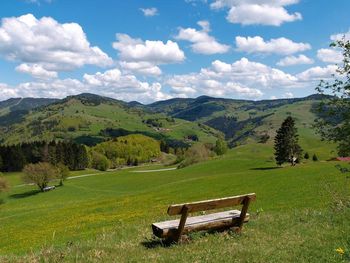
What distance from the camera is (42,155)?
598 ft

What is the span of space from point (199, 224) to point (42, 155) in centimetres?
18057

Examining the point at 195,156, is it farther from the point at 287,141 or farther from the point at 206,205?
the point at 206,205

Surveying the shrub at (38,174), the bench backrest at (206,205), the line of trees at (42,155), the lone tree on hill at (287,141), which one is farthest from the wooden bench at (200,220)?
the line of trees at (42,155)

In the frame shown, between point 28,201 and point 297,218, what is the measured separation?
81.8 meters

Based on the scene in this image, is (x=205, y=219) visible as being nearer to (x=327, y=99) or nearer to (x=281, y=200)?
(x=327, y=99)

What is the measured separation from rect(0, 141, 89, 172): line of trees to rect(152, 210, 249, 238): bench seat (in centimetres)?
16423

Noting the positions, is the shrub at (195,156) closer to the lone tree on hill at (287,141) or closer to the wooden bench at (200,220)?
the lone tree on hill at (287,141)

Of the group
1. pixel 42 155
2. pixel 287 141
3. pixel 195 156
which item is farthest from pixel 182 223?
pixel 42 155

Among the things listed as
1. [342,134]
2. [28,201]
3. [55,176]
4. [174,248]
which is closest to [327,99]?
[342,134]

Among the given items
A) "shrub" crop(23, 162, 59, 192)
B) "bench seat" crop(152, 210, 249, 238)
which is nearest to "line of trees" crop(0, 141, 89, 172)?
"shrub" crop(23, 162, 59, 192)

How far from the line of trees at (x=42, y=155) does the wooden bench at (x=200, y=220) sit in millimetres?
164379

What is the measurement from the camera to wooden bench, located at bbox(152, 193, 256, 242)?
12.8m

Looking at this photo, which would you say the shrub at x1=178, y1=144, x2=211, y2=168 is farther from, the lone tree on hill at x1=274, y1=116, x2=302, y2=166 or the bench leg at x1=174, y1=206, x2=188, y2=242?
the bench leg at x1=174, y1=206, x2=188, y2=242

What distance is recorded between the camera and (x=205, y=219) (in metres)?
14.2
